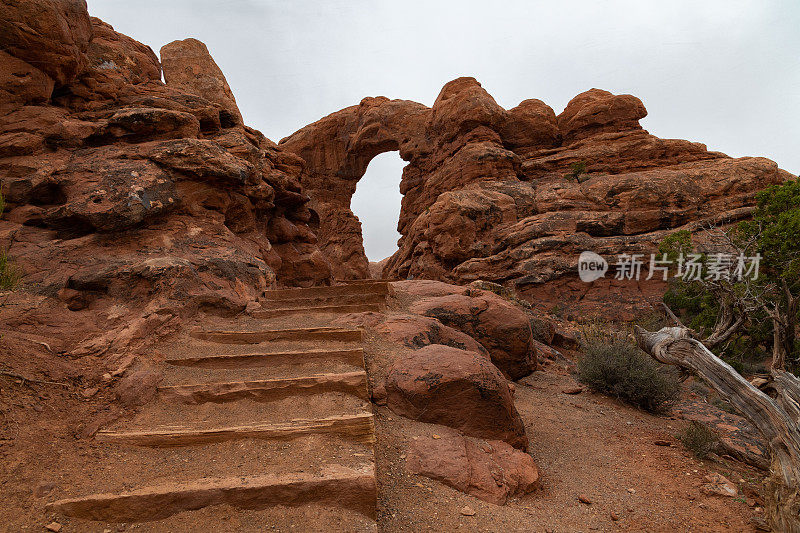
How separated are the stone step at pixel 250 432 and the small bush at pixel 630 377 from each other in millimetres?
5176

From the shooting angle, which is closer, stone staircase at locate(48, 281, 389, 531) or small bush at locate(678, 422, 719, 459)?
stone staircase at locate(48, 281, 389, 531)

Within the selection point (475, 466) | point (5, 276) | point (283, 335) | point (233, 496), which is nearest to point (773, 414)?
point (475, 466)

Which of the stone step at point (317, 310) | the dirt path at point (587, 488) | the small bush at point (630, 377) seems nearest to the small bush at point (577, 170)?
the small bush at point (630, 377)

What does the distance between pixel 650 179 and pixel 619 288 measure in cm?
643

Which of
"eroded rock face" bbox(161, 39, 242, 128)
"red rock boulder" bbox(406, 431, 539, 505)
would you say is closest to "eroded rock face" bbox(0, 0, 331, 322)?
"eroded rock face" bbox(161, 39, 242, 128)

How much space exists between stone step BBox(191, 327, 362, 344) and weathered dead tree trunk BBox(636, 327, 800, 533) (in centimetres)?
423

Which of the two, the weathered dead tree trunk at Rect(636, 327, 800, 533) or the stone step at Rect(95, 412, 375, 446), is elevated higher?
the weathered dead tree trunk at Rect(636, 327, 800, 533)

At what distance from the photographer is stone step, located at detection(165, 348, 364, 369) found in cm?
421

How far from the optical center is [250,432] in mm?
3096

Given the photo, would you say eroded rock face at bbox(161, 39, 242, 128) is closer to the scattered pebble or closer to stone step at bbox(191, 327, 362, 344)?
stone step at bbox(191, 327, 362, 344)

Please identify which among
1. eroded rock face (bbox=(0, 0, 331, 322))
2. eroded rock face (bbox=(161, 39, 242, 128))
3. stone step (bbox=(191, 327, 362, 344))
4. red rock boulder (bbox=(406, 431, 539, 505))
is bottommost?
red rock boulder (bbox=(406, 431, 539, 505))

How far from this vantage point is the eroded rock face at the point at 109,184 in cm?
537

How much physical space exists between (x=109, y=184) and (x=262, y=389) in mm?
5074

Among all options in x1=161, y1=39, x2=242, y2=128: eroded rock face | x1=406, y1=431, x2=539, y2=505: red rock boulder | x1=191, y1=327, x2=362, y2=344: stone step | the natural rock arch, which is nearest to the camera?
x1=406, y1=431, x2=539, y2=505: red rock boulder
